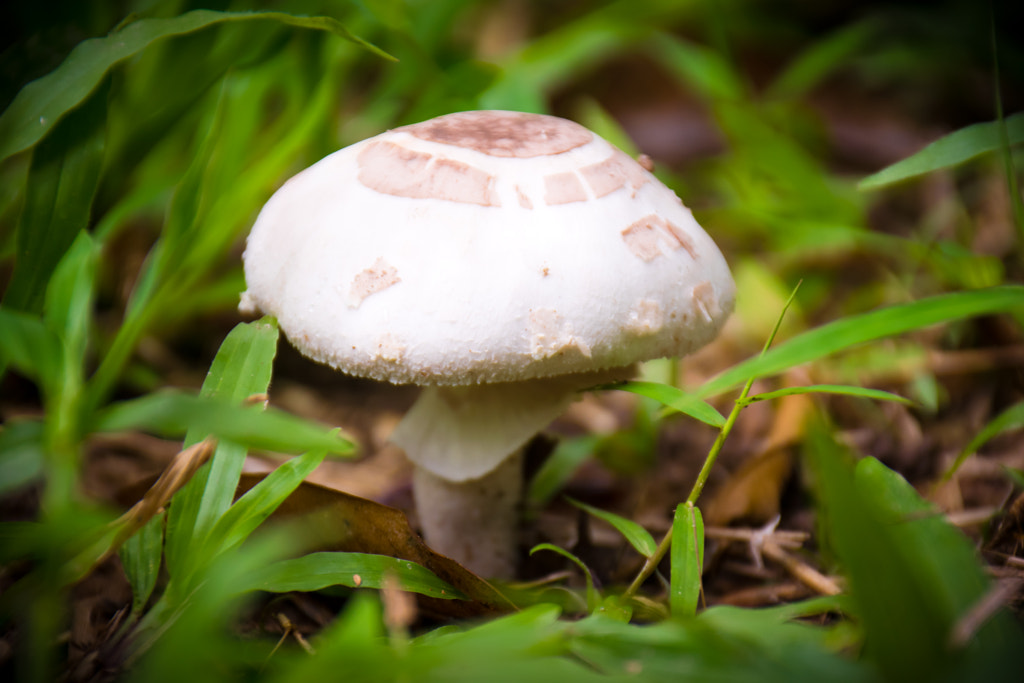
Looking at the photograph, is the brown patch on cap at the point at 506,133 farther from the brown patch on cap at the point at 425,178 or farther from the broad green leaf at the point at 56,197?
the broad green leaf at the point at 56,197

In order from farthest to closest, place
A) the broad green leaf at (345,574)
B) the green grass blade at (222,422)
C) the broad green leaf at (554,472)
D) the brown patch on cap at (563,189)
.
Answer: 1. the broad green leaf at (554,472)
2. the brown patch on cap at (563,189)
3. the broad green leaf at (345,574)
4. the green grass blade at (222,422)

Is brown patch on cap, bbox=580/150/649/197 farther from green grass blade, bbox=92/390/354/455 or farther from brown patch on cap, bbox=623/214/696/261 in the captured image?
green grass blade, bbox=92/390/354/455

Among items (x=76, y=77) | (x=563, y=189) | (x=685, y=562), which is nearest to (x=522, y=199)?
(x=563, y=189)

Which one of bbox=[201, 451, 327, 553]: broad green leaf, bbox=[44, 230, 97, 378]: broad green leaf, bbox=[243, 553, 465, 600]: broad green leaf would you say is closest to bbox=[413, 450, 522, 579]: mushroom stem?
bbox=[243, 553, 465, 600]: broad green leaf

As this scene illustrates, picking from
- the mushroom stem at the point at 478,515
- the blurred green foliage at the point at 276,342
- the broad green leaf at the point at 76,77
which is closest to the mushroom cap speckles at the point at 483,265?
the blurred green foliage at the point at 276,342

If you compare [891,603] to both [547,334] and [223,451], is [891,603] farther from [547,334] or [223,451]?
[223,451]

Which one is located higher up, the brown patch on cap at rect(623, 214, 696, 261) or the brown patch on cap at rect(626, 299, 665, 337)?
the brown patch on cap at rect(623, 214, 696, 261)
